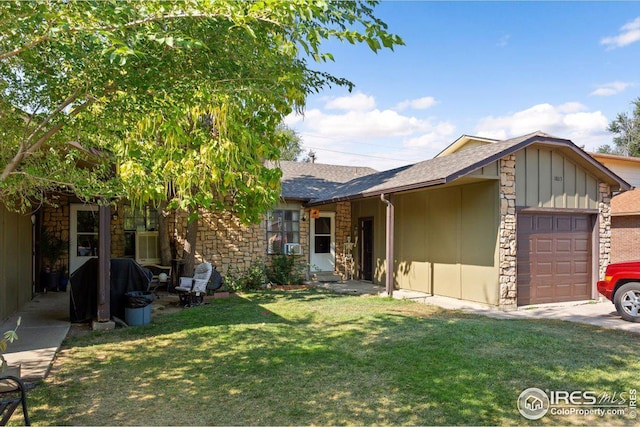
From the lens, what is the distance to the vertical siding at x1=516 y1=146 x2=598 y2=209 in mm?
8859

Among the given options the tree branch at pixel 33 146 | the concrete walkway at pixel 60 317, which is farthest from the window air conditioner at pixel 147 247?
the tree branch at pixel 33 146

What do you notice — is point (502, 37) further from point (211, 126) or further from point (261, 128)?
point (211, 126)

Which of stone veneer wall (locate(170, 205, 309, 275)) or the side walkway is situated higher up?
stone veneer wall (locate(170, 205, 309, 275))

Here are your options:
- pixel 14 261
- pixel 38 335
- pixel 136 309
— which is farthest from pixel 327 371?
pixel 14 261

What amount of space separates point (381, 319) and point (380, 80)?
15.6ft

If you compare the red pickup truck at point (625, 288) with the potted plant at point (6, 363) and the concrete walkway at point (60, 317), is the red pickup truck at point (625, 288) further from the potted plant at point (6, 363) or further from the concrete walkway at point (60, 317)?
the potted plant at point (6, 363)

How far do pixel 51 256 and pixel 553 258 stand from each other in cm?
1232

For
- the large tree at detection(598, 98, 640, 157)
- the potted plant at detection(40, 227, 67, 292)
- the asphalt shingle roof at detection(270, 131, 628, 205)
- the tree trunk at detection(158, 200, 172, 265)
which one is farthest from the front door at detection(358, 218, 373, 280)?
the large tree at detection(598, 98, 640, 157)

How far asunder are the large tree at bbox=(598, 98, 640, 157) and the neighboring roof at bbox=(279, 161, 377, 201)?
2863cm

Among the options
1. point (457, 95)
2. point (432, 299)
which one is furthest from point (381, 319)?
point (457, 95)

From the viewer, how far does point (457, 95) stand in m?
12.8

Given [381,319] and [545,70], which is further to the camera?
[545,70]

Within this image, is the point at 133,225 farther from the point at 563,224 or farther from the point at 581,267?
the point at 581,267

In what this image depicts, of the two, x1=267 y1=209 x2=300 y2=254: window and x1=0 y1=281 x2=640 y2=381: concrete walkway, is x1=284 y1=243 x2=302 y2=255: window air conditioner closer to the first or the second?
x1=267 y1=209 x2=300 y2=254: window
